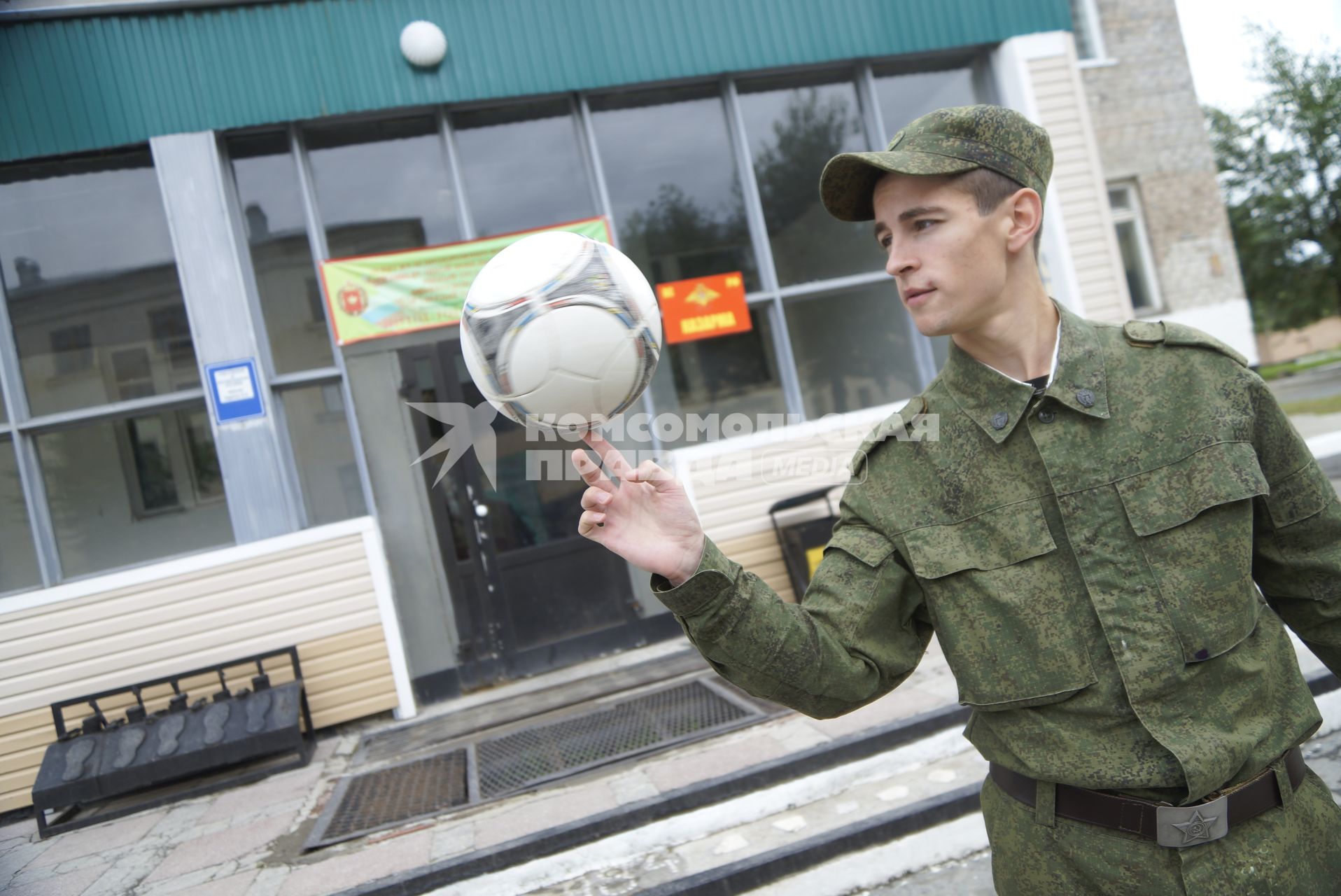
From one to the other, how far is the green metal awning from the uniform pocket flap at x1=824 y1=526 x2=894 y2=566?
5.62m

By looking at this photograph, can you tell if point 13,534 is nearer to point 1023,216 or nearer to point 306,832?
point 306,832

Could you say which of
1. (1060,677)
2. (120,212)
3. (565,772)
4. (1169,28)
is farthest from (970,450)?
(1169,28)

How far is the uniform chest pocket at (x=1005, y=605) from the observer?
1391 mm

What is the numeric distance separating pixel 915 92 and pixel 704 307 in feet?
9.57


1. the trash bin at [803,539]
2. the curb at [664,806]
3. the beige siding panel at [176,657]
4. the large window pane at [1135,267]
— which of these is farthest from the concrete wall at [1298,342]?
the beige siding panel at [176,657]

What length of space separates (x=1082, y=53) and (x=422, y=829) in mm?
12765

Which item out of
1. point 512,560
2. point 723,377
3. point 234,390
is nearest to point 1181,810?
point 512,560

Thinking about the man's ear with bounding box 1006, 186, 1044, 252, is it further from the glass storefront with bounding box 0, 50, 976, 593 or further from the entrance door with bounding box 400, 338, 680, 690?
the entrance door with bounding box 400, 338, 680, 690

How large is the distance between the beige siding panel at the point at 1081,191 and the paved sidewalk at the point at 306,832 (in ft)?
13.6

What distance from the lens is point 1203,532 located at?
1401 mm

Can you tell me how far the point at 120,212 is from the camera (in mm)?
5832

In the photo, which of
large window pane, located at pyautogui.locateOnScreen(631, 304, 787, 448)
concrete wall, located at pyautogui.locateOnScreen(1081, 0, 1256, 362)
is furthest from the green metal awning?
concrete wall, located at pyautogui.locateOnScreen(1081, 0, 1256, 362)

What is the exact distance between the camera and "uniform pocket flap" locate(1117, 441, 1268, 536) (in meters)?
1.39

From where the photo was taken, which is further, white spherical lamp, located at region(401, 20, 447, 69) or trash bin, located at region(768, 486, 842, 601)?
trash bin, located at region(768, 486, 842, 601)
